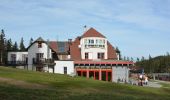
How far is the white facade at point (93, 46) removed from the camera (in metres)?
87.2

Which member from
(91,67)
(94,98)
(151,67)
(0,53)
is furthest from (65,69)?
(151,67)

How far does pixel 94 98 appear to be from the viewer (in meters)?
24.0

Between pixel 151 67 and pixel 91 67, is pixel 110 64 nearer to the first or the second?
pixel 91 67

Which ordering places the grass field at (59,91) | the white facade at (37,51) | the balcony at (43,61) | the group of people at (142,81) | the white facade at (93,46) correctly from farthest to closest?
1. the white facade at (93,46)
2. the white facade at (37,51)
3. the balcony at (43,61)
4. the group of people at (142,81)
5. the grass field at (59,91)

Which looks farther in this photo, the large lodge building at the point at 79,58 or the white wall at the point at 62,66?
the white wall at the point at 62,66

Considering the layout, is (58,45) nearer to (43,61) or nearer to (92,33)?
(92,33)

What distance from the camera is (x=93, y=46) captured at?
286ft

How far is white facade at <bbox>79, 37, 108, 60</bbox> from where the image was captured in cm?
8719

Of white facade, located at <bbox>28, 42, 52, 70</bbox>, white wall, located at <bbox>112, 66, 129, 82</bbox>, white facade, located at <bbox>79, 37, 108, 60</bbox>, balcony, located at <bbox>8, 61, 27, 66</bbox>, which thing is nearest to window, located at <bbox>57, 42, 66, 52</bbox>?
white facade, located at <bbox>28, 42, 52, 70</bbox>

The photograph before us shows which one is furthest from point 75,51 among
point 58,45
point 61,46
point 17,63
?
point 17,63

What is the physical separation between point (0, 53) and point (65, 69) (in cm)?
3471

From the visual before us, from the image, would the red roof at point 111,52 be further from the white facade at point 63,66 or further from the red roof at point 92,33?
the white facade at point 63,66

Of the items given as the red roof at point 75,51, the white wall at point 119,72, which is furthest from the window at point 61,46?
the white wall at point 119,72

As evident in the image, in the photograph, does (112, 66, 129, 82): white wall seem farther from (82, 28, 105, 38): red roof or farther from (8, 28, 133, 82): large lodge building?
(82, 28, 105, 38): red roof
